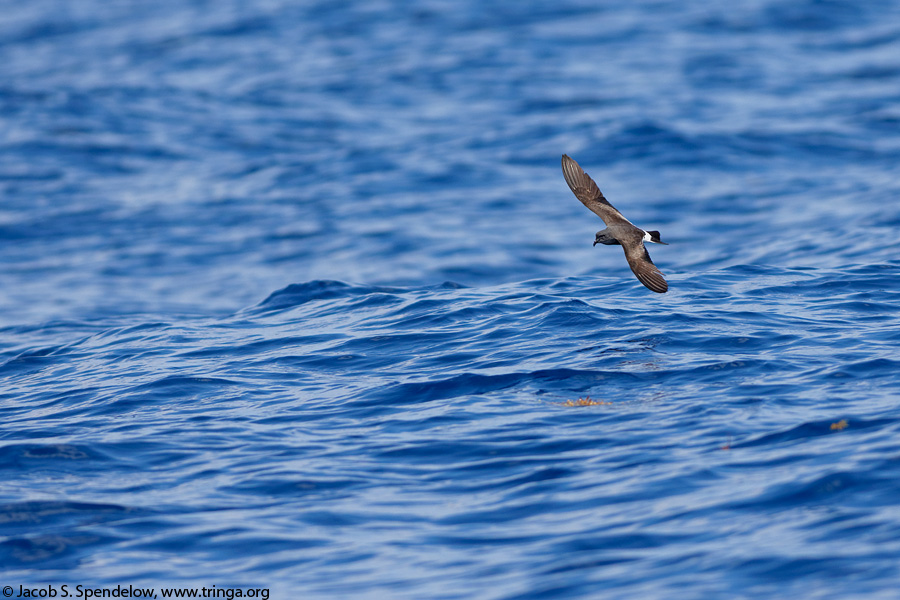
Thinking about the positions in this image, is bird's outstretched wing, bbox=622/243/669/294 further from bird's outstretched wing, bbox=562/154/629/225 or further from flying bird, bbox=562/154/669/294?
bird's outstretched wing, bbox=562/154/629/225

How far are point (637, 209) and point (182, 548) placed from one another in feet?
54.4

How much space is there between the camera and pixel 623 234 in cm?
1153

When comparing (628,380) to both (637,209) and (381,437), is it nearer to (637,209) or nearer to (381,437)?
(381,437)

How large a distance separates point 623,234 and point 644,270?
0.83m

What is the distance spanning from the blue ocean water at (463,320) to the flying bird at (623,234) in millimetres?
741

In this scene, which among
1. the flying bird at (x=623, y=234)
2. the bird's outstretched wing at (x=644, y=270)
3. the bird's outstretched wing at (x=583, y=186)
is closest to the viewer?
the bird's outstretched wing at (x=644, y=270)

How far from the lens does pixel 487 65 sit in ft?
107

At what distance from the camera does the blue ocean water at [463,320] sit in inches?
291

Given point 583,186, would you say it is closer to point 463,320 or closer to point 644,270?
point 644,270

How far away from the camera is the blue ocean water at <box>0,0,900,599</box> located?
738 centimetres

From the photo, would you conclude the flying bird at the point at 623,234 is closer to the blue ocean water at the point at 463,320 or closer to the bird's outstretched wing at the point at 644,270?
the bird's outstretched wing at the point at 644,270

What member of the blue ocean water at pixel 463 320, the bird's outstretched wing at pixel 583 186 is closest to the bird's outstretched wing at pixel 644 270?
the blue ocean water at pixel 463 320

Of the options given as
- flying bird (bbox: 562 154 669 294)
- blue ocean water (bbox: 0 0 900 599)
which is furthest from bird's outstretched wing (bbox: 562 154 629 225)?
blue ocean water (bbox: 0 0 900 599)

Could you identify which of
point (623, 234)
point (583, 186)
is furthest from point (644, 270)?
point (583, 186)
